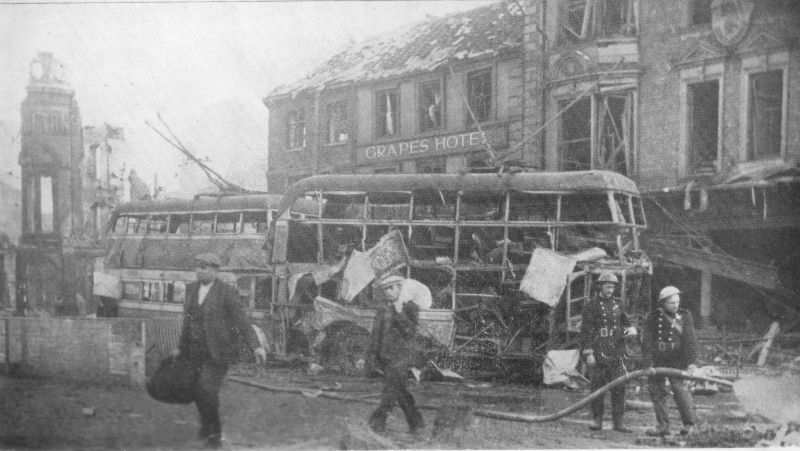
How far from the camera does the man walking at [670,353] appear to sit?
6.67 meters

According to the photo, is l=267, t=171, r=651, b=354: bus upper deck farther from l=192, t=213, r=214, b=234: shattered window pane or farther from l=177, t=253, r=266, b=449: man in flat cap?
l=177, t=253, r=266, b=449: man in flat cap

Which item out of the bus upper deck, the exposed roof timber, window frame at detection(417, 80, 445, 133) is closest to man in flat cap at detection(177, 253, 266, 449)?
the bus upper deck

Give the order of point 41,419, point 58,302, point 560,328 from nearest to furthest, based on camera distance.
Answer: point 41,419 < point 58,302 < point 560,328

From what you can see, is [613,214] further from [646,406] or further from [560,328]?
[646,406]

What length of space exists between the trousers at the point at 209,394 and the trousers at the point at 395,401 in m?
1.45

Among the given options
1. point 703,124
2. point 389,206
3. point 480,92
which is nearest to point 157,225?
point 389,206

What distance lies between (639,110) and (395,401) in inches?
343

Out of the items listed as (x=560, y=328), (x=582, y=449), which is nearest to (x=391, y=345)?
(x=582, y=449)

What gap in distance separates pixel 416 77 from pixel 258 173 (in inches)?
160

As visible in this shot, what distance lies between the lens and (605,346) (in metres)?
6.99

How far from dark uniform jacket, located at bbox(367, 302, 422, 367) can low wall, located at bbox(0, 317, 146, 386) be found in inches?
93.6

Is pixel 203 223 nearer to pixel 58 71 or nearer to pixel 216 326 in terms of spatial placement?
pixel 58 71

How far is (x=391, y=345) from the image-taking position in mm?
6219

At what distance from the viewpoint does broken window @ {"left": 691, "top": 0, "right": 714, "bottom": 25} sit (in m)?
11.5
